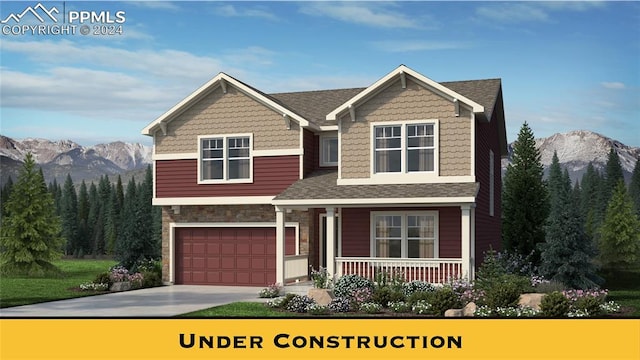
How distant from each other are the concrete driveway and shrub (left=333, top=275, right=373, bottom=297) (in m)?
2.44

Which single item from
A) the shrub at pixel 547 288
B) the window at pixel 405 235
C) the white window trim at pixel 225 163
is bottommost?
the shrub at pixel 547 288

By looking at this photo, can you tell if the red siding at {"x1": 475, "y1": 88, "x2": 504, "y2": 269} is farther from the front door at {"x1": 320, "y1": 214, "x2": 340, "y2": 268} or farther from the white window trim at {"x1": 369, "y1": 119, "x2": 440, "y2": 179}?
the front door at {"x1": 320, "y1": 214, "x2": 340, "y2": 268}

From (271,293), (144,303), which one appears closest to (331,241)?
(271,293)

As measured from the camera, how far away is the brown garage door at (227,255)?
25375mm

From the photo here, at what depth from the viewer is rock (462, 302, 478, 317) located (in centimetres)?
1720

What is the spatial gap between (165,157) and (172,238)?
3.05 metres

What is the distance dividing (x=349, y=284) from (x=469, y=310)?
421 centimetres

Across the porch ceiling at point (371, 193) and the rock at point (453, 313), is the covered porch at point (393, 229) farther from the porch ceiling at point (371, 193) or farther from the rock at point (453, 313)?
the rock at point (453, 313)

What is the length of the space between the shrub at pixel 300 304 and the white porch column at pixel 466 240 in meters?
4.75

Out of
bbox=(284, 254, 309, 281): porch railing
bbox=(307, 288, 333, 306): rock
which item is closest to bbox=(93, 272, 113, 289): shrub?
bbox=(284, 254, 309, 281): porch railing

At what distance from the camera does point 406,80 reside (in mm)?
22734

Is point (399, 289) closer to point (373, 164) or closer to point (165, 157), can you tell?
point (373, 164)

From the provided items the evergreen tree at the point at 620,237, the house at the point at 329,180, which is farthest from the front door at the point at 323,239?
the evergreen tree at the point at 620,237

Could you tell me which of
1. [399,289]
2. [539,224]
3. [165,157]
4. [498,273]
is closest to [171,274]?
[165,157]
